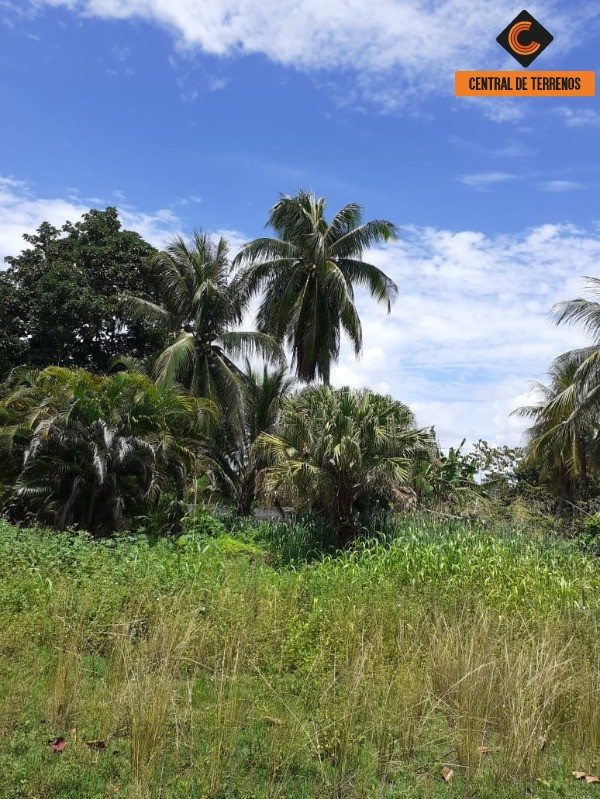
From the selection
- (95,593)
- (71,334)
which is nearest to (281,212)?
(71,334)

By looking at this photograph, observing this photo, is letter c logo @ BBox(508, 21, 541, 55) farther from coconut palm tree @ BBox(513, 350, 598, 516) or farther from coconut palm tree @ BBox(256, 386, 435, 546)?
coconut palm tree @ BBox(513, 350, 598, 516)

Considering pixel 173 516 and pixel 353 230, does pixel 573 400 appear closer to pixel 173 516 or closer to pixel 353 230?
pixel 353 230

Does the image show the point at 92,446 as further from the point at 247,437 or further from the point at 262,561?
the point at 247,437

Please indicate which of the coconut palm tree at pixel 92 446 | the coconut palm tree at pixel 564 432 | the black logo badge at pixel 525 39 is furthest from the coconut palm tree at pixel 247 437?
the black logo badge at pixel 525 39

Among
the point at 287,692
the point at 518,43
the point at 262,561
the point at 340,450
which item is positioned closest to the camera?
the point at 287,692

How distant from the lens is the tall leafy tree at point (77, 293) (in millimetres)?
22578

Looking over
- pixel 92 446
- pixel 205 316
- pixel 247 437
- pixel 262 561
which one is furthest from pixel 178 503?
pixel 205 316

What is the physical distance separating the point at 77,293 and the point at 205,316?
4.26m

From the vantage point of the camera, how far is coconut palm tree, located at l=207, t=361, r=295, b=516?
2075cm

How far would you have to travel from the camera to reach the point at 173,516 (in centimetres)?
1523

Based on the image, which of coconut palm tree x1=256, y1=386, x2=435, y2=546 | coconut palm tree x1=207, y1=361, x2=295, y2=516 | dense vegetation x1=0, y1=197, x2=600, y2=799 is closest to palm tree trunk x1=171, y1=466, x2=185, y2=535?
dense vegetation x1=0, y1=197, x2=600, y2=799

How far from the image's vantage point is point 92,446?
43.8 feet

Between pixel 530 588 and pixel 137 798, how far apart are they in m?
6.11

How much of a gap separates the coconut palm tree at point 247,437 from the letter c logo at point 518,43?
536 inches
